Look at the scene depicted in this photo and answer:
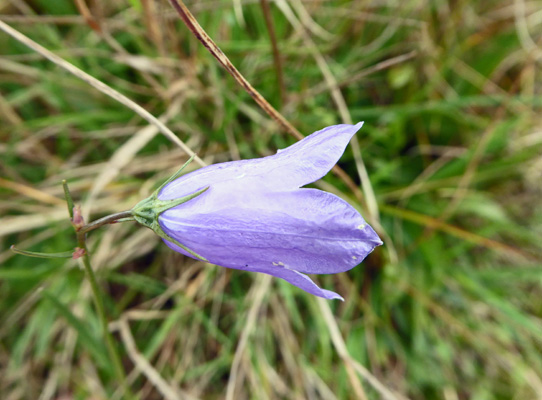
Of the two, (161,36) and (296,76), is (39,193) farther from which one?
(296,76)

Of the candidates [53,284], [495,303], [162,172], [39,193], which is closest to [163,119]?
[162,172]

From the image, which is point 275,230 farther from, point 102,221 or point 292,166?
point 102,221

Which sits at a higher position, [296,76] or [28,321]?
[296,76]

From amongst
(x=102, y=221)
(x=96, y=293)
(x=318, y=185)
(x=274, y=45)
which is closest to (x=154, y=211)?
(x=102, y=221)

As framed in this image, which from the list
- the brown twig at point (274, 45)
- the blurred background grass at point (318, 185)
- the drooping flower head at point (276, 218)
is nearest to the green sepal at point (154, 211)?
→ the drooping flower head at point (276, 218)

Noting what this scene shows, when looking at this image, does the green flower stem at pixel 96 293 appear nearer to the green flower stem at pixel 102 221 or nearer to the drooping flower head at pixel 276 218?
the green flower stem at pixel 102 221

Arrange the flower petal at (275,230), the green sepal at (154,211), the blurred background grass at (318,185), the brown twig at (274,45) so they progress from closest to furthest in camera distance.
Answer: the flower petal at (275,230)
the green sepal at (154,211)
the brown twig at (274,45)
the blurred background grass at (318,185)

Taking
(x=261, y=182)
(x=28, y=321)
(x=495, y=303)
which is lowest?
(x=495, y=303)
